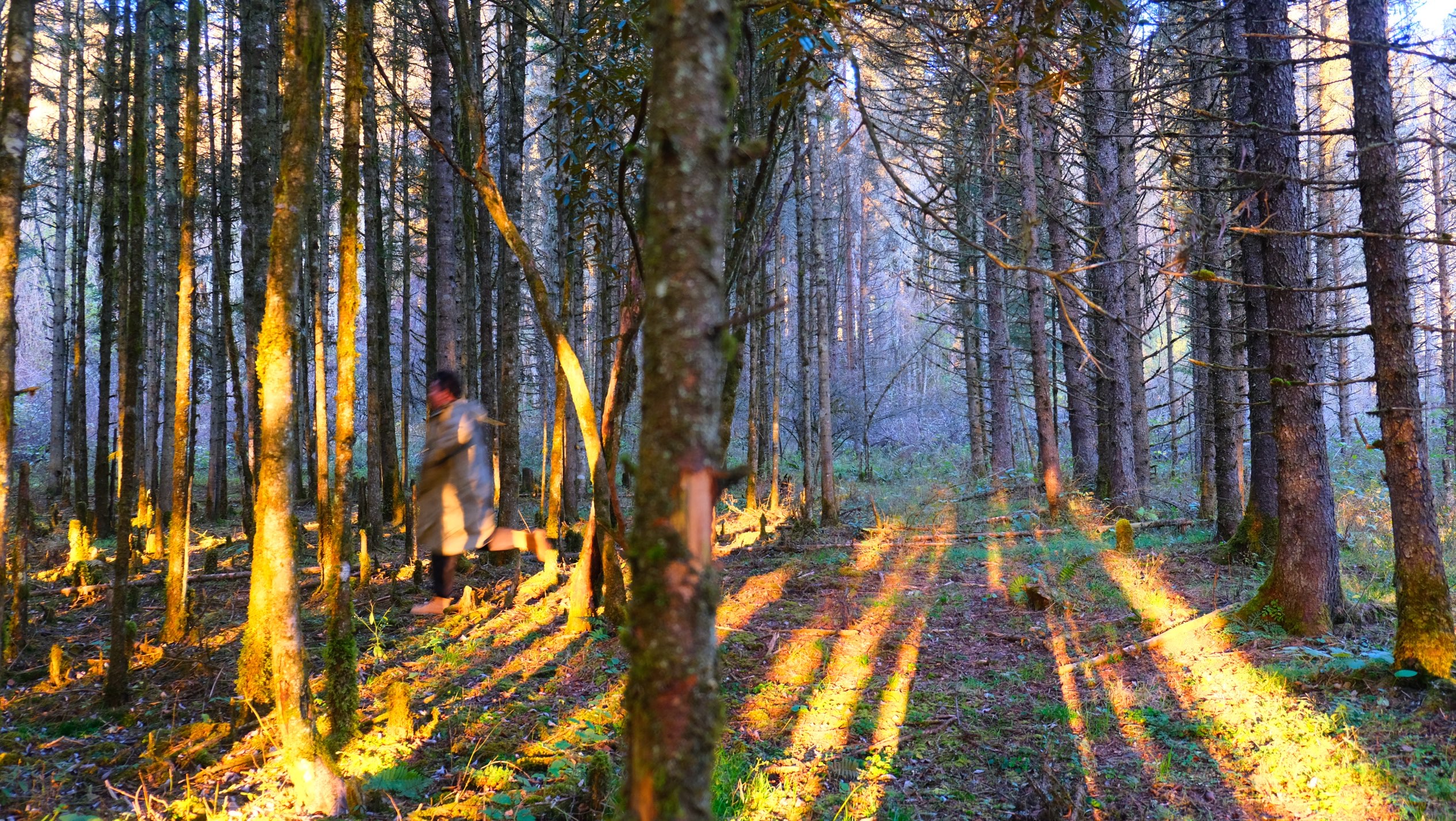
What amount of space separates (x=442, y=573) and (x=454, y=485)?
2.47 feet

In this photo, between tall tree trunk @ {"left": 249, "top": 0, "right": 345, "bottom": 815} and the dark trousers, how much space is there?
1.81 meters

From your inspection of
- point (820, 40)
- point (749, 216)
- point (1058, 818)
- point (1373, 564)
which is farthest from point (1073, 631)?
point (820, 40)

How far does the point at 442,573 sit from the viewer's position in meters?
6.14

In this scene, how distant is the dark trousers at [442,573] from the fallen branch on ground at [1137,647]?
16.3 ft

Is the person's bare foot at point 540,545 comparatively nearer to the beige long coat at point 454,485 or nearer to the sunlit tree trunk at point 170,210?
the beige long coat at point 454,485

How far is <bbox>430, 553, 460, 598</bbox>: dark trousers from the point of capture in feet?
20.1

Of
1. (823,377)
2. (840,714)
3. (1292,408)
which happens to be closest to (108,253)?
(823,377)

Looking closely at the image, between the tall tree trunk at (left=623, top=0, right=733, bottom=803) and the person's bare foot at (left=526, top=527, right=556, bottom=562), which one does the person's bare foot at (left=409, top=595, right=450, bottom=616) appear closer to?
the person's bare foot at (left=526, top=527, right=556, bottom=562)

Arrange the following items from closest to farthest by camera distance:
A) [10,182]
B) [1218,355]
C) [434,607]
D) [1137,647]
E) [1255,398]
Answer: [10,182], [434,607], [1137,647], [1255,398], [1218,355]

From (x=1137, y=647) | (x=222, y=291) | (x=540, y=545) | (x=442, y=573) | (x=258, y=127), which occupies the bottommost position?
(x=1137, y=647)

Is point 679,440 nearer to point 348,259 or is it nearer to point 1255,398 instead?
point 348,259

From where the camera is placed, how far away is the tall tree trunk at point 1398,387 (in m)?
Answer: 5.09

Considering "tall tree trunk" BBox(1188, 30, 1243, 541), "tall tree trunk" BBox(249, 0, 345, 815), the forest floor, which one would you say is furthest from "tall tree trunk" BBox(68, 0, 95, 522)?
"tall tree trunk" BBox(1188, 30, 1243, 541)

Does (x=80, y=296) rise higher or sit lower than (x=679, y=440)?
higher
